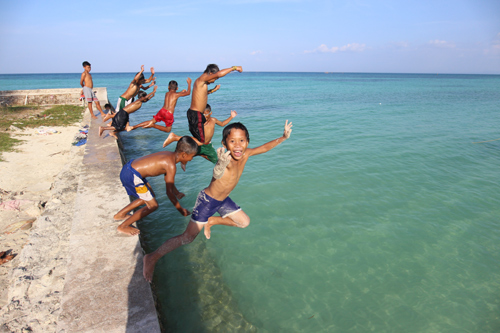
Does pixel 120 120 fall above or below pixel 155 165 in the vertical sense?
above

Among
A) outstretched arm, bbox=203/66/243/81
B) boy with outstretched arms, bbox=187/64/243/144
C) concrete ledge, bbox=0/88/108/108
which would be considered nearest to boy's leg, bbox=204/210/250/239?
boy with outstretched arms, bbox=187/64/243/144

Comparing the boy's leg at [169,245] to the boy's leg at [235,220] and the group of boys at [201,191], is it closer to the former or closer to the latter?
the group of boys at [201,191]

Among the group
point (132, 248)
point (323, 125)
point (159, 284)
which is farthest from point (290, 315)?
point (323, 125)

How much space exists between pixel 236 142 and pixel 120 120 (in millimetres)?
5389

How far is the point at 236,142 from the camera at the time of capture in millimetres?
3256

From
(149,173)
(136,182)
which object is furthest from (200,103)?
(136,182)

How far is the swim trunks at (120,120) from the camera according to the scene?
7.50m

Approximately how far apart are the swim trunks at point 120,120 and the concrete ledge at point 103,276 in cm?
354

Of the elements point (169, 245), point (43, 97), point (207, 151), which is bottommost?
point (169, 245)

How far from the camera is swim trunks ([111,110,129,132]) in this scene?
295 inches

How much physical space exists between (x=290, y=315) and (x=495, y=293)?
110 inches

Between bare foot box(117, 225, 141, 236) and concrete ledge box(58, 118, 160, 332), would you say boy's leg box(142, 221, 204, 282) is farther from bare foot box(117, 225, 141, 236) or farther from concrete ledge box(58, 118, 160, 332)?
bare foot box(117, 225, 141, 236)

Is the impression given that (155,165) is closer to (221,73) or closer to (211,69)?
(221,73)

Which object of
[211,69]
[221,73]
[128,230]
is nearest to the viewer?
[128,230]
